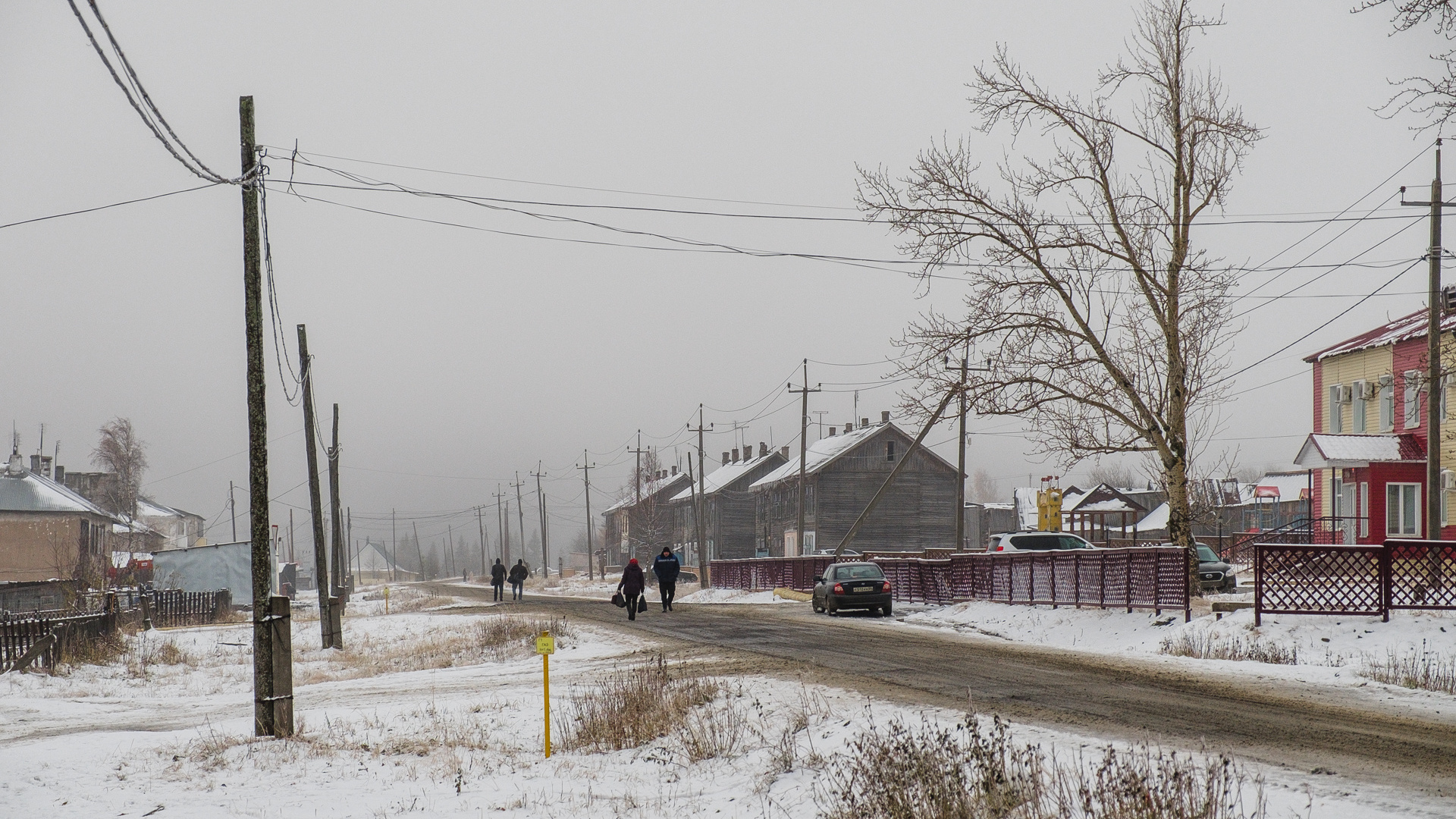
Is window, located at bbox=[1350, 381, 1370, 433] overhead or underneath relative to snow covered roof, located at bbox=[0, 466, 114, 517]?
overhead

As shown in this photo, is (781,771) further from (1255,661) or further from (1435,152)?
(1435,152)

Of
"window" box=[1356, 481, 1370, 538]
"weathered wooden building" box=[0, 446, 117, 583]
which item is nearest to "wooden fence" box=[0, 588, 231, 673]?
"weathered wooden building" box=[0, 446, 117, 583]

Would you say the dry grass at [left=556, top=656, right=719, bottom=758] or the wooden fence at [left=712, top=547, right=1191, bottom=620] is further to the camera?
the wooden fence at [left=712, top=547, right=1191, bottom=620]

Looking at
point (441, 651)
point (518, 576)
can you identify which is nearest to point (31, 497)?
point (518, 576)

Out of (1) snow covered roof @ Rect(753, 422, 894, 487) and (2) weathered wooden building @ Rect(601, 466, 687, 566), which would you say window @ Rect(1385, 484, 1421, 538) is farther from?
(2) weathered wooden building @ Rect(601, 466, 687, 566)

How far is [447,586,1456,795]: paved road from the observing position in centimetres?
884

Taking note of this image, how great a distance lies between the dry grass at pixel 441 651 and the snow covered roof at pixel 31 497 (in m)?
33.0

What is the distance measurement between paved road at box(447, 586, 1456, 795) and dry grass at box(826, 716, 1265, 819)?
1090 millimetres

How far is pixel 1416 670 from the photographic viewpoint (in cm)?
1448

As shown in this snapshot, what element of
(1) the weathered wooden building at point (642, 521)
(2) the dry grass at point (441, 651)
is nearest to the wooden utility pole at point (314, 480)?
(2) the dry grass at point (441, 651)

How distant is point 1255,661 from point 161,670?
21.2 metres

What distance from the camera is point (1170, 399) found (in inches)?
974

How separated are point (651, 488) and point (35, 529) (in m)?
52.7

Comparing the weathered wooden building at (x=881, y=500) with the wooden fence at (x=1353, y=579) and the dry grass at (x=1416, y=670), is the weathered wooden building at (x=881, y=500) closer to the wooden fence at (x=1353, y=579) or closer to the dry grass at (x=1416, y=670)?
the wooden fence at (x=1353, y=579)
